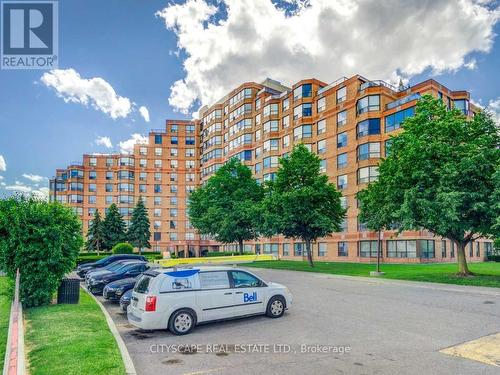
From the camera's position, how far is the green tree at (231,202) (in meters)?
43.8

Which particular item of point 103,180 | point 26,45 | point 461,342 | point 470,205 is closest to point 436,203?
point 470,205

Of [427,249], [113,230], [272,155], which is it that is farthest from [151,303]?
[113,230]

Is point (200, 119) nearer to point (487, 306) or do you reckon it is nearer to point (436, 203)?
point (436, 203)

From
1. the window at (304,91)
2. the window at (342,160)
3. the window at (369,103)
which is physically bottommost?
the window at (342,160)

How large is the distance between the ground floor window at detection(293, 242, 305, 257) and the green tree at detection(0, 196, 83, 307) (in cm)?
4323

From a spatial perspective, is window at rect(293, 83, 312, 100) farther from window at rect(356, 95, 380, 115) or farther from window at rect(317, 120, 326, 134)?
window at rect(356, 95, 380, 115)

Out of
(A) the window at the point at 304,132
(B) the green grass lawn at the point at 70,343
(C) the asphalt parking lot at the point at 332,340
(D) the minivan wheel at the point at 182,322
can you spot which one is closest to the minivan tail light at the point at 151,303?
(D) the minivan wheel at the point at 182,322

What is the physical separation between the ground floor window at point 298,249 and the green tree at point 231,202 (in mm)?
10801

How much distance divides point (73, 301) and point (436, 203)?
16847 millimetres

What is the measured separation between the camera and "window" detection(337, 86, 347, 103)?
49.7 meters

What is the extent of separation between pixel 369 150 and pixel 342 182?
5.38 metres

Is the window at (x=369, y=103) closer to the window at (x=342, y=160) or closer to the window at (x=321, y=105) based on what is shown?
the window at (x=342, y=160)

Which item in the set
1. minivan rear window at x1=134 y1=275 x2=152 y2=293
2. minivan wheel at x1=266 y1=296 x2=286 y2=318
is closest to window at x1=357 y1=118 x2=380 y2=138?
minivan wheel at x1=266 y1=296 x2=286 y2=318

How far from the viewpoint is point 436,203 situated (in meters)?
20.2
